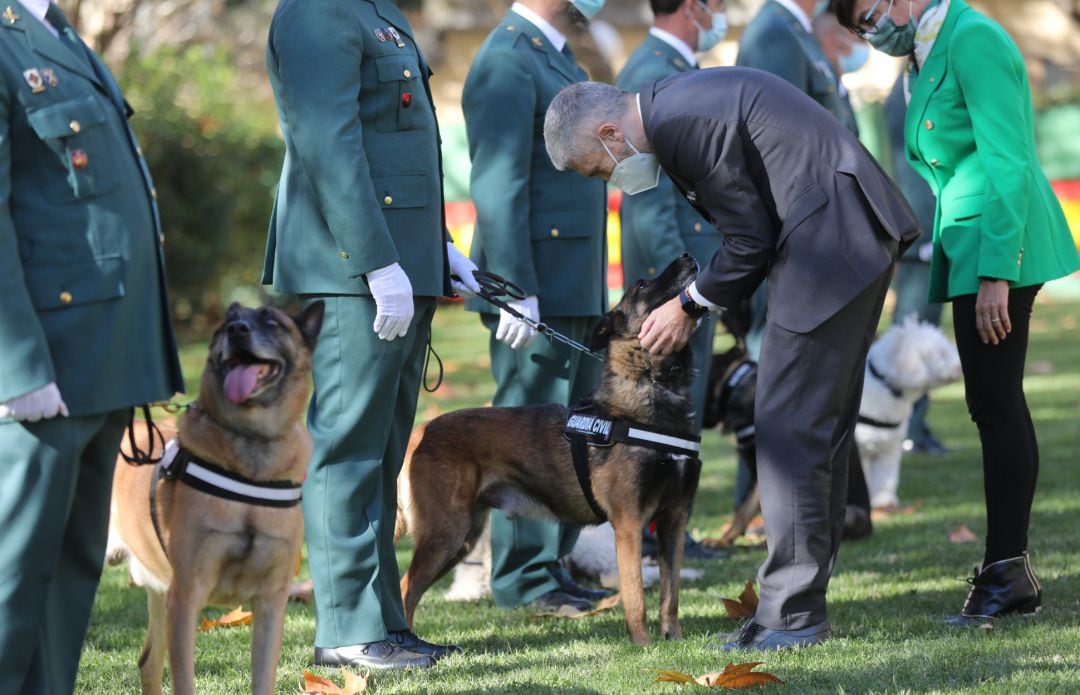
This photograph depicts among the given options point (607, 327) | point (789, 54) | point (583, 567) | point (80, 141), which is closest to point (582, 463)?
point (607, 327)

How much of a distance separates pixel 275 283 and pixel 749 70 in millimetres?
1740

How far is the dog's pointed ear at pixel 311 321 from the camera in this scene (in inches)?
160

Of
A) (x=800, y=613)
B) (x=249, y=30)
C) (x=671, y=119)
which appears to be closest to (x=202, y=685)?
(x=800, y=613)

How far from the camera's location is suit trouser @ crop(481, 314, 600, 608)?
18.3ft

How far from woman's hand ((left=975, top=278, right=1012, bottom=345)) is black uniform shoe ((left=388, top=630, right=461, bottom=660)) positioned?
7.18ft

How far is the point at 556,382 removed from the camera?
18.5 ft

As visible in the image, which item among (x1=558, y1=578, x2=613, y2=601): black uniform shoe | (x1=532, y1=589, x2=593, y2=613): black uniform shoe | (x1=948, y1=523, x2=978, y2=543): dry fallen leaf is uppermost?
(x1=948, y1=523, x2=978, y2=543): dry fallen leaf

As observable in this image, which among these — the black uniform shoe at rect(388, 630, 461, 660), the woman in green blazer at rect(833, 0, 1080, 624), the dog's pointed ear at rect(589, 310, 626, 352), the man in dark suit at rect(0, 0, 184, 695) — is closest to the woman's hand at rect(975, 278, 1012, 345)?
the woman in green blazer at rect(833, 0, 1080, 624)

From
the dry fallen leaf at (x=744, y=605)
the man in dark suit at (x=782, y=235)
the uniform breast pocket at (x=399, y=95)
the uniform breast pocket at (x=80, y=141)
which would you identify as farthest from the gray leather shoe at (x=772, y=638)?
the uniform breast pocket at (x=80, y=141)

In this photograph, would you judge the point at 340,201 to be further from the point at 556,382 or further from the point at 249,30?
the point at 249,30

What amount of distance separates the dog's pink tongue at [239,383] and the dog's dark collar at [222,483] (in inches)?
7.9

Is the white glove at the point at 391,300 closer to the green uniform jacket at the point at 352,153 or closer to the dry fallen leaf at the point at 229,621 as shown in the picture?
the green uniform jacket at the point at 352,153

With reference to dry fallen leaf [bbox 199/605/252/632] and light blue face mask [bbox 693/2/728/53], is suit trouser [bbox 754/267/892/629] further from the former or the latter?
light blue face mask [bbox 693/2/728/53]

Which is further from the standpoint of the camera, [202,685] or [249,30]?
[249,30]
